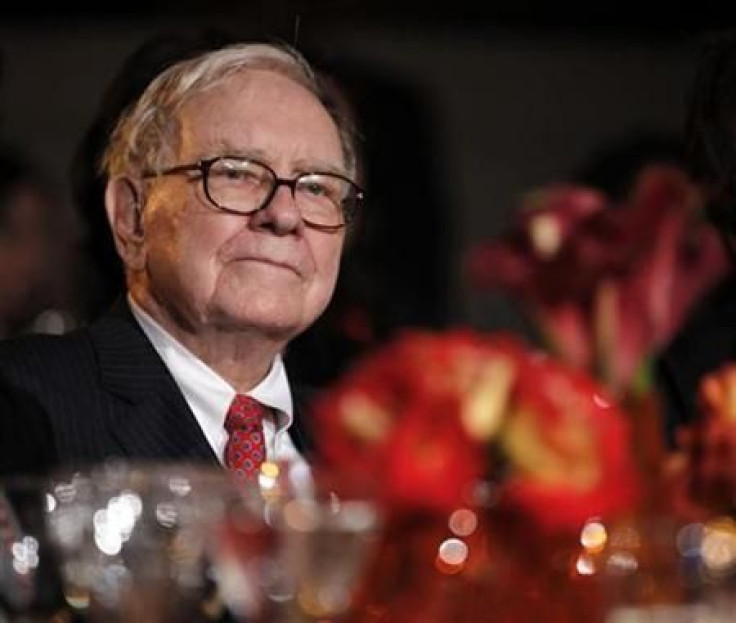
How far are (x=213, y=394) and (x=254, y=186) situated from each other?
0.25 m

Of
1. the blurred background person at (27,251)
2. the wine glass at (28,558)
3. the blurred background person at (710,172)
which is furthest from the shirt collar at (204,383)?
the blurred background person at (27,251)

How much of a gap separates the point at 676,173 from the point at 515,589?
32cm

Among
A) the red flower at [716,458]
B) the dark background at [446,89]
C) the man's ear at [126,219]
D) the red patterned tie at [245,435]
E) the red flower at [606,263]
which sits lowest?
the dark background at [446,89]

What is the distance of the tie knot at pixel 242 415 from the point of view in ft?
8.39

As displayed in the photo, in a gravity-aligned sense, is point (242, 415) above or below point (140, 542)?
below

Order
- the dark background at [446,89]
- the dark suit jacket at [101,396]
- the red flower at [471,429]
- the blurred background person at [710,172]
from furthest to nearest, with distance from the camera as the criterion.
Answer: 1. the dark background at [446,89]
2. the blurred background person at [710,172]
3. the dark suit jacket at [101,396]
4. the red flower at [471,429]

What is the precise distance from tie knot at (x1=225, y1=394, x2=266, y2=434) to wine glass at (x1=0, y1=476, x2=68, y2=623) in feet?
2.86

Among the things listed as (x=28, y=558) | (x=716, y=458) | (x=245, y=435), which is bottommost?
(x=245, y=435)

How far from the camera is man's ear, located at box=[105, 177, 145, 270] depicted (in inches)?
106

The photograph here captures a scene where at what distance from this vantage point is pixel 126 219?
107 inches

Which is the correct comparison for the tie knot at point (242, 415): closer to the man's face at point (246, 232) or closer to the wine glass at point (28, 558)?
the man's face at point (246, 232)

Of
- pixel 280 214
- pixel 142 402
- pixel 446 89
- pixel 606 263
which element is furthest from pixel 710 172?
pixel 446 89

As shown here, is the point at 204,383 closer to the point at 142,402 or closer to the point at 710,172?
the point at 142,402

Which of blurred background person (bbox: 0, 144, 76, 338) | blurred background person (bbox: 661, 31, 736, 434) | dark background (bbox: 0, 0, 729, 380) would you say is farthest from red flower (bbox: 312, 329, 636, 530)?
dark background (bbox: 0, 0, 729, 380)
